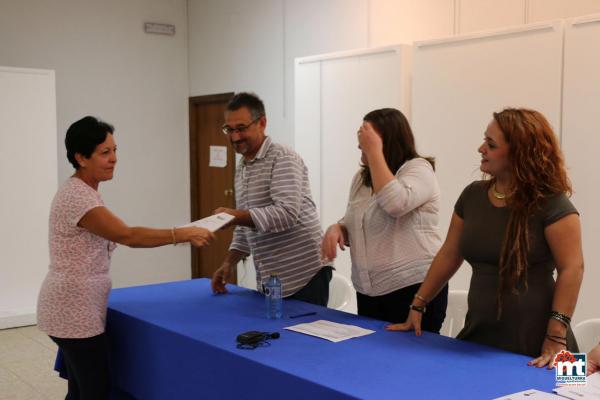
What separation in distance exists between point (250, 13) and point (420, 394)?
526 cm

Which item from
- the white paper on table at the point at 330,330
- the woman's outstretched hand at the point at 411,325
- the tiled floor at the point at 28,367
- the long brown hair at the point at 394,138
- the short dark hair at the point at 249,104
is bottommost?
the tiled floor at the point at 28,367

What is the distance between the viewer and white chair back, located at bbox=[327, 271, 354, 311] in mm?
3268

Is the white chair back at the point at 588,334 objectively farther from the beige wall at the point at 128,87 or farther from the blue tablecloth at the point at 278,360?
the beige wall at the point at 128,87

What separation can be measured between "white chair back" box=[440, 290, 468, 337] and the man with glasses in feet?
1.76

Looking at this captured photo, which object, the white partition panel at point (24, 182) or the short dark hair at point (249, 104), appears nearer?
the short dark hair at point (249, 104)

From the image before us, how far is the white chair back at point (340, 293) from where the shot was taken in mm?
3268

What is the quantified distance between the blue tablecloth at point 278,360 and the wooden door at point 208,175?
3790mm

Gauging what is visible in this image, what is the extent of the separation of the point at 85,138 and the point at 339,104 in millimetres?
2466

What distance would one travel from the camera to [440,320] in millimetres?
2488

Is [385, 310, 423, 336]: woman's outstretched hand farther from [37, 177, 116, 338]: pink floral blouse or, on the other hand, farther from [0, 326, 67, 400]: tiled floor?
[0, 326, 67, 400]: tiled floor

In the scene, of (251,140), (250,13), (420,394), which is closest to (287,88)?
(250,13)

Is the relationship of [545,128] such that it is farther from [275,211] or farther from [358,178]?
[275,211]

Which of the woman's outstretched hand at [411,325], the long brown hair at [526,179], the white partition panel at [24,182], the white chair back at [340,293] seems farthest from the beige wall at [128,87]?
the long brown hair at [526,179]

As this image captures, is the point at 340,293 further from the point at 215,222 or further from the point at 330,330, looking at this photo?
the point at 330,330
